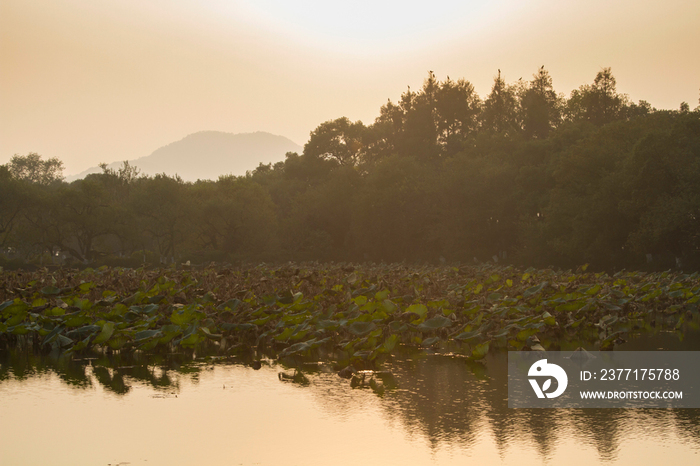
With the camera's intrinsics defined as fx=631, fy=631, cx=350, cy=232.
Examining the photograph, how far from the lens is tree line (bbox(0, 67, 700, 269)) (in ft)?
128

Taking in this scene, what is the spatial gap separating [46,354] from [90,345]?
727 millimetres

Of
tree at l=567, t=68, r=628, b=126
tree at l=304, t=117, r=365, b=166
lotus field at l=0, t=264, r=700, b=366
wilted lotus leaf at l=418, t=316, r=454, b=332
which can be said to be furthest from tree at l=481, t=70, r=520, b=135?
wilted lotus leaf at l=418, t=316, r=454, b=332

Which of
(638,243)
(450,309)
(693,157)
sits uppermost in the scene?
(693,157)

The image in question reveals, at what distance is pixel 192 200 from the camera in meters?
66.1

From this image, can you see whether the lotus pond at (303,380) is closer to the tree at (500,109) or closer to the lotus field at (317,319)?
the lotus field at (317,319)

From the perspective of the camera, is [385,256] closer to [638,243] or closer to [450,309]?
[638,243]

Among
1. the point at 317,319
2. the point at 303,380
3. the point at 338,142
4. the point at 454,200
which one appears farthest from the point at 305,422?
the point at 338,142

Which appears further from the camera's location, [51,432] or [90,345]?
[90,345]

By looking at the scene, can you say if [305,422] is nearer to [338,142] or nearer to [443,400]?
[443,400]

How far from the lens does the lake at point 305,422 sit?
18.9 ft

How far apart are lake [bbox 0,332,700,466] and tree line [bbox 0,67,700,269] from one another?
108 ft

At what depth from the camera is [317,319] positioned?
11.5 meters

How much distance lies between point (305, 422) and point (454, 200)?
167ft

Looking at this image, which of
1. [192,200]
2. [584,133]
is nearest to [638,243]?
[584,133]
